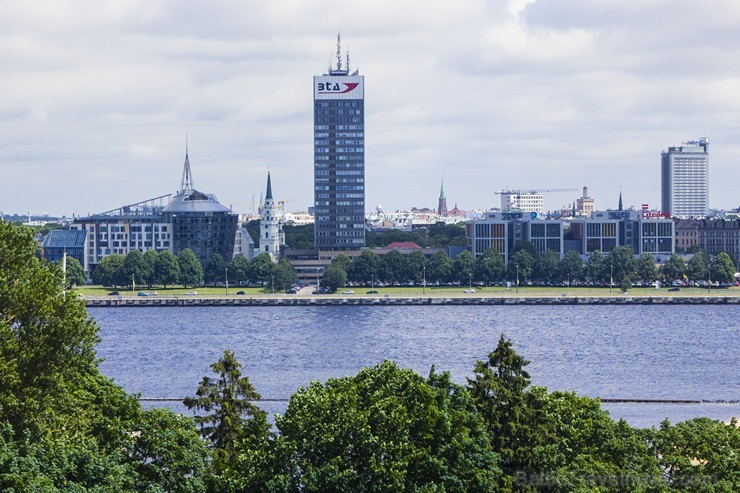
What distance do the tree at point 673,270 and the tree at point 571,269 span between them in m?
10.4

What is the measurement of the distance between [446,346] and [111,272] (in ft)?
280

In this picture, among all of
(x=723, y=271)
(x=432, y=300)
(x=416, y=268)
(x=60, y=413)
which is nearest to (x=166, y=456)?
(x=60, y=413)

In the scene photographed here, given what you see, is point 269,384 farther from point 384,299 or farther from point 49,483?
point 384,299

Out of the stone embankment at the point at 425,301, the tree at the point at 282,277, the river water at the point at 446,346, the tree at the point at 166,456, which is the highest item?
the tree at the point at 282,277

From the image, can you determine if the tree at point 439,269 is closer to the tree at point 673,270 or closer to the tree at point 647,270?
the tree at point 647,270

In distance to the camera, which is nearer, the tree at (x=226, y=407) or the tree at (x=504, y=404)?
the tree at (x=504, y=404)

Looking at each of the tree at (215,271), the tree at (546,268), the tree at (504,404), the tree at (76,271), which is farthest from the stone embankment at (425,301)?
the tree at (504,404)

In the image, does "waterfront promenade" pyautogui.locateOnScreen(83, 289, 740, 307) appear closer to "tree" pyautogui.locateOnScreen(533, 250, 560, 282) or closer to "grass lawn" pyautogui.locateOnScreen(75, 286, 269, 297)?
"grass lawn" pyautogui.locateOnScreen(75, 286, 269, 297)

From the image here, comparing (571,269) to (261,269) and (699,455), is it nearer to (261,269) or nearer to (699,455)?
(261,269)

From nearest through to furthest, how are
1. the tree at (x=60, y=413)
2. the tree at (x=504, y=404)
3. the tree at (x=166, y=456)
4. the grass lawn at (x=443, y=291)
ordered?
1. the tree at (x=60, y=413)
2. the tree at (x=166, y=456)
3. the tree at (x=504, y=404)
4. the grass lawn at (x=443, y=291)

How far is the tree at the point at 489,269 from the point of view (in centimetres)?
18712

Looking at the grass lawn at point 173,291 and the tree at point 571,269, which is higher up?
the tree at point 571,269

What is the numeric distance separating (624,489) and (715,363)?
58.5 metres

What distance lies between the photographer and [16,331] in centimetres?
3738
